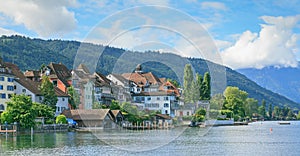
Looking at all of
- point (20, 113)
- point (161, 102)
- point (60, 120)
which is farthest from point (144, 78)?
point (20, 113)

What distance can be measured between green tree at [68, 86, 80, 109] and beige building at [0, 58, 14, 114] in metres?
11.0

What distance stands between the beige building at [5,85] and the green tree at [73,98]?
1105 cm

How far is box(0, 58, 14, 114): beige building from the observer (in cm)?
6969

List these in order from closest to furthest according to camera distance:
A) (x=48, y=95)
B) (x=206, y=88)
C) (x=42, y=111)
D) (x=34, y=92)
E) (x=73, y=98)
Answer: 1. (x=42, y=111)
2. (x=48, y=95)
3. (x=34, y=92)
4. (x=73, y=98)
5. (x=206, y=88)

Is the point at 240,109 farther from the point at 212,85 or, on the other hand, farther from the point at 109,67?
the point at 109,67

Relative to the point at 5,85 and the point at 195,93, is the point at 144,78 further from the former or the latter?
the point at 5,85

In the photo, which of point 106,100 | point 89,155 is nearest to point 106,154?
point 89,155

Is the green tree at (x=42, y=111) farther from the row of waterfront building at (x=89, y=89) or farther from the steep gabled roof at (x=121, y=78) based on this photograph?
the steep gabled roof at (x=121, y=78)

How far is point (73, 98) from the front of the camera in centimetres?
8094

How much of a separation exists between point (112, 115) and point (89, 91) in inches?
448

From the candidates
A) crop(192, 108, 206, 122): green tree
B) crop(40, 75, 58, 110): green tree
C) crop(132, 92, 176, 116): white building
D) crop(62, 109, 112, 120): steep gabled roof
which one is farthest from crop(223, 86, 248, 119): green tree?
crop(40, 75, 58, 110): green tree

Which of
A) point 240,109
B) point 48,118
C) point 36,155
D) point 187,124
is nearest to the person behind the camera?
point 36,155

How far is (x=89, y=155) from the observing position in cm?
3394

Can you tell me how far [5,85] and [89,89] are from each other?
609 inches
